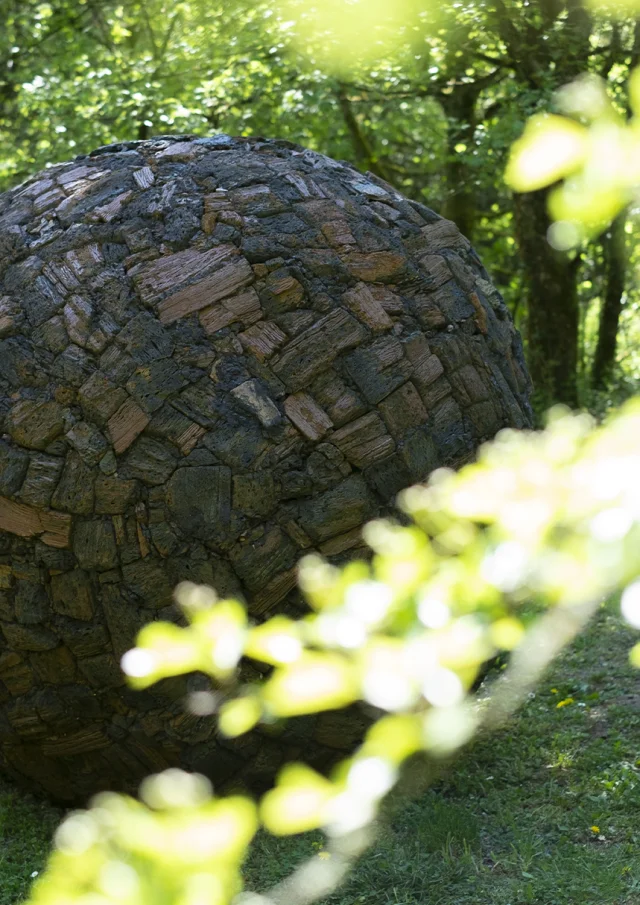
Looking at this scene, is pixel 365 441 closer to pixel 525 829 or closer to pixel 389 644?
pixel 525 829

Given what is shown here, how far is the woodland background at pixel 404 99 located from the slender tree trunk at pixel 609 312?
0.02 metres

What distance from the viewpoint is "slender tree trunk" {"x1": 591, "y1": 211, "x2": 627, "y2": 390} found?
933 centimetres

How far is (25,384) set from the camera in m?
3.00

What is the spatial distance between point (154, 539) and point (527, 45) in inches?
228

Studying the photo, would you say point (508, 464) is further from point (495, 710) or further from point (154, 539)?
point (495, 710)

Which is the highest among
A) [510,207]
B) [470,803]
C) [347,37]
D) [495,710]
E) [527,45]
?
[347,37]

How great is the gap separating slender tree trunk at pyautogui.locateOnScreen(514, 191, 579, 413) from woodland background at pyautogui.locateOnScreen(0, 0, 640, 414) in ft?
0.04

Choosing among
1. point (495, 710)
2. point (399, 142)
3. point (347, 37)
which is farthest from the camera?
point (399, 142)

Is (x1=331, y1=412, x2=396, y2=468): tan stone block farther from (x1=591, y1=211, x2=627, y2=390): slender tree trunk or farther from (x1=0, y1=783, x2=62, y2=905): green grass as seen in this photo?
(x1=591, y1=211, x2=627, y2=390): slender tree trunk

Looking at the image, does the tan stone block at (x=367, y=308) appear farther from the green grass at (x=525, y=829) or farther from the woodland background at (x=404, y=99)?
the woodland background at (x=404, y=99)

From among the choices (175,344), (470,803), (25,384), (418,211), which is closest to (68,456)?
(25,384)

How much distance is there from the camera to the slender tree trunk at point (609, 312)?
30.6 feet

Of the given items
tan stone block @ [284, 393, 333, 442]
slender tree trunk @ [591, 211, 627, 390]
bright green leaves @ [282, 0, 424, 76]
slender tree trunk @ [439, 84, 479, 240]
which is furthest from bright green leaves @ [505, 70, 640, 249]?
slender tree trunk @ [591, 211, 627, 390]

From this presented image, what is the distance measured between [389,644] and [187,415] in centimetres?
203
